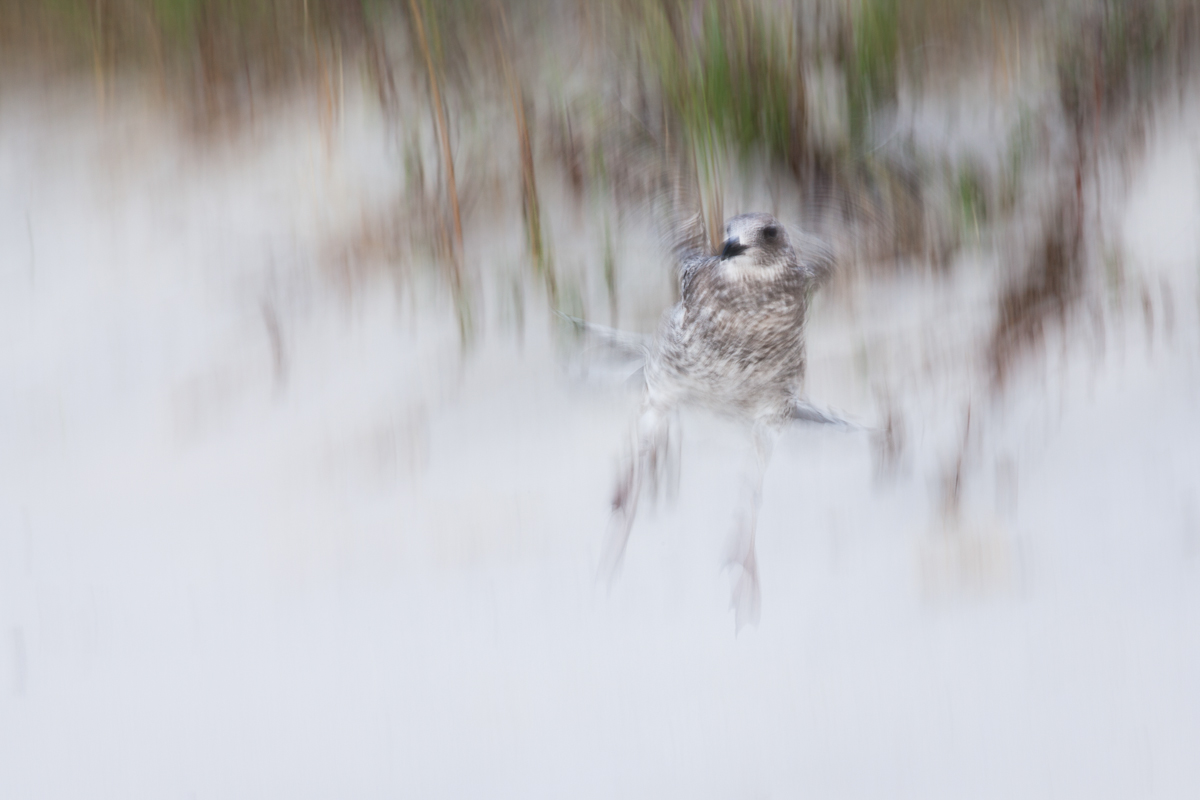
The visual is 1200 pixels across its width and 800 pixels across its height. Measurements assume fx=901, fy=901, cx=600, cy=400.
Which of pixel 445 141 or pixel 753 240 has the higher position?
pixel 445 141

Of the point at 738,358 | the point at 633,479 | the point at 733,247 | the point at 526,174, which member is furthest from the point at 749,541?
the point at 526,174

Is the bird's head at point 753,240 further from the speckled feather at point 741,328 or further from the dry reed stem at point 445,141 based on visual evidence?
the dry reed stem at point 445,141

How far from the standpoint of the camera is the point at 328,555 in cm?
124

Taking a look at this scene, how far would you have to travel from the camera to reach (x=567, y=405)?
1271 mm

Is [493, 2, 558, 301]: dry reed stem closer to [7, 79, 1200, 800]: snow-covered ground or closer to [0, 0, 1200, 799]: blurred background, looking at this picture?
[0, 0, 1200, 799]: blurred background

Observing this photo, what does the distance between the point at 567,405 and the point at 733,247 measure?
34 centimetres

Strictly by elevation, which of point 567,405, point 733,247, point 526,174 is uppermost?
point 526,174

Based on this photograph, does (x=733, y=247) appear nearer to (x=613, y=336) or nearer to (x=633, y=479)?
(x=613, y=336)

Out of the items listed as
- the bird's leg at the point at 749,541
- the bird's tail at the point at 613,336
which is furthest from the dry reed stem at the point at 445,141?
the bird's leg at the point at 749,541

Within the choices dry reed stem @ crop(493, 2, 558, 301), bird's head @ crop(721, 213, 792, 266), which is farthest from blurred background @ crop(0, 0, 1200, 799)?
bird's head @ crop(721, 213, 792, 266)

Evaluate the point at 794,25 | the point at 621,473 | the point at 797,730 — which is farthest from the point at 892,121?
the point at 797,730

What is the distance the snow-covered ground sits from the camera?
1.21 meters

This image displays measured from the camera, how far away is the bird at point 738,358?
1.09 m

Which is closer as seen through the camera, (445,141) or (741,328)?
(741,328)
